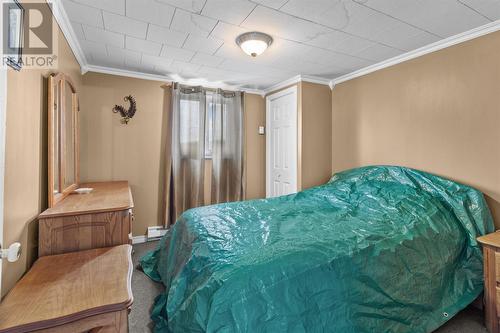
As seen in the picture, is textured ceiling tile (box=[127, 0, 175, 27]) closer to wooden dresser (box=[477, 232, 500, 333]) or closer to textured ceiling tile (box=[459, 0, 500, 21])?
textured ceiling tile (box=[459, 0, 500, 21])

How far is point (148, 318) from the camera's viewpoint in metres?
1.92

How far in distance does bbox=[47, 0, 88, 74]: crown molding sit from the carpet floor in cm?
238

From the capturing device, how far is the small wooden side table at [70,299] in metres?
1.01

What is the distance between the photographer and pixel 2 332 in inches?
37.1

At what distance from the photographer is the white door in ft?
12.3

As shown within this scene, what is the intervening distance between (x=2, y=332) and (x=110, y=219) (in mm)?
850

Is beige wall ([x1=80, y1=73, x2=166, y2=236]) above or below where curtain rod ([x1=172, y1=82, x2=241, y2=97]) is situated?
below

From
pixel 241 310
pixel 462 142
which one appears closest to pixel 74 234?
pixel 241 310

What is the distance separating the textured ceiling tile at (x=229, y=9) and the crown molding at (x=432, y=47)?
6.35 feet

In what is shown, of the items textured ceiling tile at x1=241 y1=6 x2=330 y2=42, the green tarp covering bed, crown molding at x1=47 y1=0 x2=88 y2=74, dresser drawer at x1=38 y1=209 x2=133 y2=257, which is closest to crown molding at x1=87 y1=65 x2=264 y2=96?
crown molding at x1=47 y1=0 x2=88 y2=74

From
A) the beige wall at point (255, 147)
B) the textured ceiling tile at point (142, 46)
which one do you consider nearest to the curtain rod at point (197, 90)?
the beige wall at point (255, 147)

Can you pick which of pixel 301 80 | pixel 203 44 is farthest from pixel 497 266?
pixel 203 44

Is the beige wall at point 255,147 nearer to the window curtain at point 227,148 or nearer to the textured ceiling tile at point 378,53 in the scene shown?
the window curtain at point 227,148

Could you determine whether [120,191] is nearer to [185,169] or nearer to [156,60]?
[185,169]
